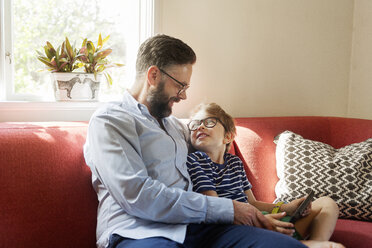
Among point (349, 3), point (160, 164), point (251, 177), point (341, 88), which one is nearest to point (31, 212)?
point (160, 164)

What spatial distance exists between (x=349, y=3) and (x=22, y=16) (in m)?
2.39

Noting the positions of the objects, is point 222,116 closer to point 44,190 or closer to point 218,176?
point 218,176

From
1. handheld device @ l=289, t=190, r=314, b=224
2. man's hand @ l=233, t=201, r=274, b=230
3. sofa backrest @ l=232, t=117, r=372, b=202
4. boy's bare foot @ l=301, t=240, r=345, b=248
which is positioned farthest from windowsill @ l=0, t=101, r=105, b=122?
boy's bare foot @ l=301, t=240, r=345, b=248

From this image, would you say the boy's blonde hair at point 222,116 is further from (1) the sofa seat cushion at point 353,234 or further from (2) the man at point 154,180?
(1) the sofa seat cushion at point 353,234

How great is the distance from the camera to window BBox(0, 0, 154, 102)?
2.11 m

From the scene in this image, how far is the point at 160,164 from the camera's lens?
61.8 inches

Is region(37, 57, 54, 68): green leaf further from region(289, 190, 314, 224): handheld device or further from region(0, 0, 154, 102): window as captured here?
region(289, 190, 314, 224): handheld device

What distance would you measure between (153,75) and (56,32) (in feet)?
3.03

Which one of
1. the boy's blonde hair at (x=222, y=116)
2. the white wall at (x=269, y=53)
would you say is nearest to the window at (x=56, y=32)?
the white wall at (x=269, y=53)

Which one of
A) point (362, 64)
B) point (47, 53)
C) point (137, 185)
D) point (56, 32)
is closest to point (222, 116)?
point (137, 185)

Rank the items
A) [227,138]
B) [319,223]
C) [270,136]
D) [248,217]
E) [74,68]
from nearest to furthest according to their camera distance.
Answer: [248,217] → [319,223] → [227,138] → [74,68] → [270,136]

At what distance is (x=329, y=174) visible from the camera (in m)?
2.07

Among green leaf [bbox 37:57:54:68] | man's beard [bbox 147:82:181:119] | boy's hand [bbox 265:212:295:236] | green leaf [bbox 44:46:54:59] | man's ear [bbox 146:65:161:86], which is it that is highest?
green leaf [bbox 44:46:54:59]

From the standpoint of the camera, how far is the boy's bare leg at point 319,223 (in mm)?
1730
